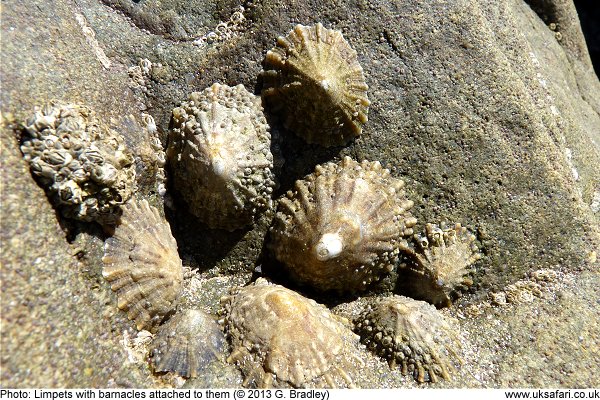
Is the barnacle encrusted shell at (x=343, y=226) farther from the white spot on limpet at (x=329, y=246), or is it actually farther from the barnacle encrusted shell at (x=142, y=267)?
the barnacle encrusted shell at (x=142, y=267)

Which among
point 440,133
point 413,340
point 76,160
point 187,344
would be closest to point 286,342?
point 187,344

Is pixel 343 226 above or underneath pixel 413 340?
above

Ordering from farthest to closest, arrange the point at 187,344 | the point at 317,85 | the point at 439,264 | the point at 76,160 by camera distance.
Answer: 1. the point at 439,264
2. the point at 317,85
3. the point at 187,344
4. the point at 76,160

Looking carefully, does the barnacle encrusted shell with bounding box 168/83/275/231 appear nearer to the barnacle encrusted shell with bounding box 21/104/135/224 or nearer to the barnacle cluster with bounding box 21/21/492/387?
the barnacle cluster with bounding box 21/21/492/387

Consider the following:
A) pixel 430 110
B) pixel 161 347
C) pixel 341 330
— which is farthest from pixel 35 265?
pixel 430 110

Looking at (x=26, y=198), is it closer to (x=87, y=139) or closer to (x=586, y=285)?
(x=87, y=139)

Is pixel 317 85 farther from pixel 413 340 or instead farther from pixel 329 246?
pixel 413 340
